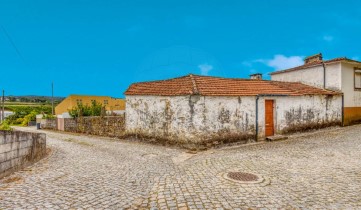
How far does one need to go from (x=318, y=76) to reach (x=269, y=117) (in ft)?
27.9

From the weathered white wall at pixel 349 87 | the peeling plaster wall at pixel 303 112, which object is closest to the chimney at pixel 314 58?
the weathered white wall at pixel 349 87

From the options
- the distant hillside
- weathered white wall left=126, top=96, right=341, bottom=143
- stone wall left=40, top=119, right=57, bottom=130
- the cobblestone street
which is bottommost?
the cobblestone street

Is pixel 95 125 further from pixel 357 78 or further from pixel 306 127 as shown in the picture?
pixel 357 78

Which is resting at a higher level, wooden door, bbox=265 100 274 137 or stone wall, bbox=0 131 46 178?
wooden door, bbox=265 100 274 137

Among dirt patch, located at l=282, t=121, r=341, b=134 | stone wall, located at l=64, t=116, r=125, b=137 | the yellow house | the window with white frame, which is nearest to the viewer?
dirt patch, located at l=282, t=121, r=341, b=134

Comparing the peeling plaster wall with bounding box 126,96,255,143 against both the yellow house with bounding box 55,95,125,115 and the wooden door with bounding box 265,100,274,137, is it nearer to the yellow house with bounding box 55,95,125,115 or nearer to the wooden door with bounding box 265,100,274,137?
the wooden door with bounding box 265,100,274,137

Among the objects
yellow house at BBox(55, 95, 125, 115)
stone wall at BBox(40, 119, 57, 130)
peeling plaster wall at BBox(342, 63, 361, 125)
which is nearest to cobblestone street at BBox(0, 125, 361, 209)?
peeling plaster wall at BBox(342, 63, 361, 125)

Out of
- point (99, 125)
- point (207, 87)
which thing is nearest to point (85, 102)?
point (99, 125)

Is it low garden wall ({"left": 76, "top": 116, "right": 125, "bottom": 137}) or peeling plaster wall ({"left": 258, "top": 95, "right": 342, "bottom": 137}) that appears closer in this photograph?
peeling plaster wall ({"left": 258, "top": 95, "right": 342, "bottom": 137})

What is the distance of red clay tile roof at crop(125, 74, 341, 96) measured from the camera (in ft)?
40.2

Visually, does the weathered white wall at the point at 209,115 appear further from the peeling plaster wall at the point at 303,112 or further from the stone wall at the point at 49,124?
the stone wall at the point at 49,124

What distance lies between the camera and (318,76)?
19.4 metres

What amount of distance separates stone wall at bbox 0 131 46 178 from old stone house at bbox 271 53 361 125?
64.5 feet

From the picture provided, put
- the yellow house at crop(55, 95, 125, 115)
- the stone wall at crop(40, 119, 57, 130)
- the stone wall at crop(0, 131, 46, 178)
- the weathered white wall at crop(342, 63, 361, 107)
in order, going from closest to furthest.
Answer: the stone wall at crop(0, 131, 46, 178), the weathered white wall at crop(342, 63, 361, 107), the stone wall at crop(40, 119, 57, 130), the yellow house at crop(55, 95, 125, 115)
